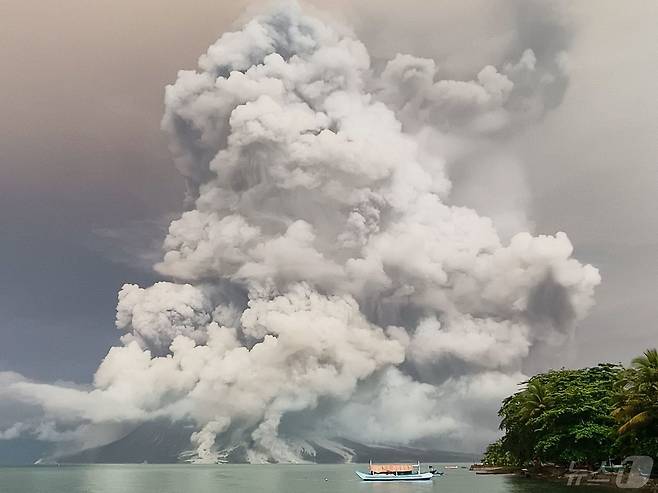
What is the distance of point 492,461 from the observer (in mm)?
187125

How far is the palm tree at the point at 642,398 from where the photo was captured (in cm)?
6425

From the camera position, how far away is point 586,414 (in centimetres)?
8700

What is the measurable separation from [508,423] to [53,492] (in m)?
96.2

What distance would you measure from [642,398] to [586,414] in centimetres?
2278

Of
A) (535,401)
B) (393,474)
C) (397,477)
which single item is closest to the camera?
(535,401)

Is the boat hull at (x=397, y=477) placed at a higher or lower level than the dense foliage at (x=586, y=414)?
lower

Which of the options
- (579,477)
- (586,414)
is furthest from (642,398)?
(579,477)

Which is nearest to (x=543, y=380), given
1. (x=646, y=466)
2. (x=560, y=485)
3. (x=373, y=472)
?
(x=560, y=485)

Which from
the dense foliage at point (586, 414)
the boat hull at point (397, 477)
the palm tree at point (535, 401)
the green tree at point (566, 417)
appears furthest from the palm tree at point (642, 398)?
the boat hull at point (397, 477)

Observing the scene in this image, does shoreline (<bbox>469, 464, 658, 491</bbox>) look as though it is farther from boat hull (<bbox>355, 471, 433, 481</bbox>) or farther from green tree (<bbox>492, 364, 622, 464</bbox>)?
boat hull (<bbox>355, 471, 433, 481</bbox>)

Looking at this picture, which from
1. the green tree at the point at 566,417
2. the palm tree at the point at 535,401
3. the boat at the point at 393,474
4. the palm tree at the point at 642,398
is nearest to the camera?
the palm tree at the point at 642,398

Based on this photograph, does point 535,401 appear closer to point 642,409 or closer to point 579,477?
point 579,477

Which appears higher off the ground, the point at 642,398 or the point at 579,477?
the point at 642,398

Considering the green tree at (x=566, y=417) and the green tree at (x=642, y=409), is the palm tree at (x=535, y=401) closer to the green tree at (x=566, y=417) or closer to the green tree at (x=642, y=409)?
the green tree at (x=566, y=417)
